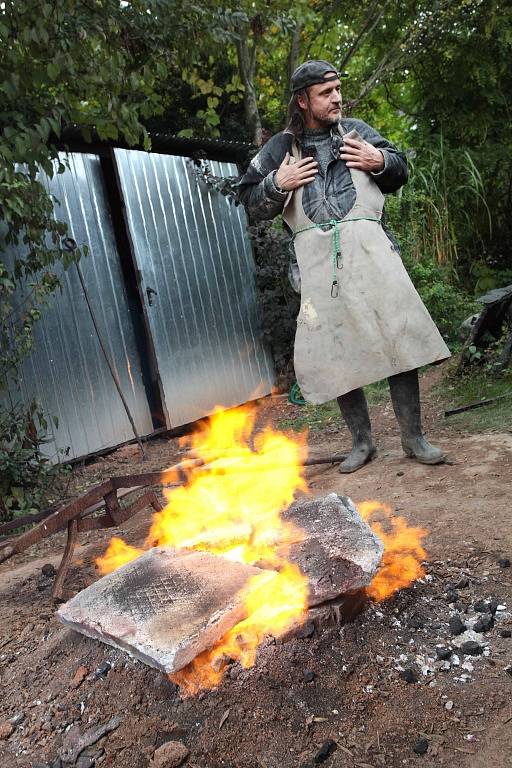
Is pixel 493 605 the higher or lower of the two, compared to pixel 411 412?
lower

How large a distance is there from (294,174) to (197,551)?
2031mm

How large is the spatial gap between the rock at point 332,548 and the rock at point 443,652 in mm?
278

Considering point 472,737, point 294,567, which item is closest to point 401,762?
point 472,737

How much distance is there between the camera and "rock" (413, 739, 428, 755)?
150cm

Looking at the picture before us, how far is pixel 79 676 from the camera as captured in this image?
198cm

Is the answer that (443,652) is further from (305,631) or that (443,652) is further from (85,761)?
(85,761)

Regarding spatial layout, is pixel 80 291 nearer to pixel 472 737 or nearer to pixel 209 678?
pixel 209 678

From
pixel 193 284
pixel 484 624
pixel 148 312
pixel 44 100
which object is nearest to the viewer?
pixel 484 624

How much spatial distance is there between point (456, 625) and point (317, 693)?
0.51 metres

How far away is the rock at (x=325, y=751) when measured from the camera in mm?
1525

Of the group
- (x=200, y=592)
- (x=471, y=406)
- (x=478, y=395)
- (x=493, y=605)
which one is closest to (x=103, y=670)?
(x=200, y=592)

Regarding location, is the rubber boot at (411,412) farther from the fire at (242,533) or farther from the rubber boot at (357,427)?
the fire at (242,533)

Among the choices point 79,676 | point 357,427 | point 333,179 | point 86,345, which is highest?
point 333,179

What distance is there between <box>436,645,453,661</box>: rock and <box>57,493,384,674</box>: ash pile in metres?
0.28
